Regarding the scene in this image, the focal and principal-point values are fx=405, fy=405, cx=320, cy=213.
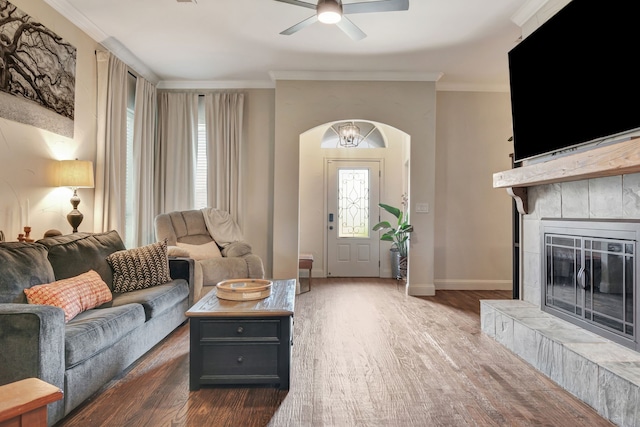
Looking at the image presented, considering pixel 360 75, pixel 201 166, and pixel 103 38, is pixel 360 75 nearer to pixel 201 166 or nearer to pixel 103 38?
pixel 201 166

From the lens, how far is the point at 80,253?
290 centimetres

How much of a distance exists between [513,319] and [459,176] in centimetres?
296

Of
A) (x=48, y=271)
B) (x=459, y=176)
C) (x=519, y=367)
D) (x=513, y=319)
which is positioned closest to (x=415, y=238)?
(x=459, y=176)

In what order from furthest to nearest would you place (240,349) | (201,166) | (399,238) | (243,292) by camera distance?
(399,238) → (201,166) → (243,292) → (240,349)

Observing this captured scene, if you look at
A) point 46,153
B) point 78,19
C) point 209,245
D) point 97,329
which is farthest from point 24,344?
point 78,19

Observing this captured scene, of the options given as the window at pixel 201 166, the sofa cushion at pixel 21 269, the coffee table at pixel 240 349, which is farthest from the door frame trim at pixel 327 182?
the sofa cushion at pixel 21 269

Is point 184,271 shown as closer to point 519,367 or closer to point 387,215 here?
point 519,367

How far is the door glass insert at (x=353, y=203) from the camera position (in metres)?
6.69

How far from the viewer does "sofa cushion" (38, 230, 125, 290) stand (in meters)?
2.73

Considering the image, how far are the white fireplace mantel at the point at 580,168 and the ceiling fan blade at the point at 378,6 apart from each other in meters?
1.47

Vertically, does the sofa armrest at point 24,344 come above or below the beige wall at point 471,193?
below

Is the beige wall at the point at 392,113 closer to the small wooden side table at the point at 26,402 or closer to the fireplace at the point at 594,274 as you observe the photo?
the fireplace at the point at 594,274

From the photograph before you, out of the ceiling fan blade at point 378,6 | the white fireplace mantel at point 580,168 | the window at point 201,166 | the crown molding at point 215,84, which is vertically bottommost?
the white fireplace mantel at point 580,168

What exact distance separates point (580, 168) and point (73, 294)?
3.11 m
